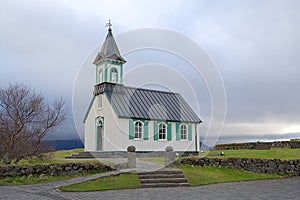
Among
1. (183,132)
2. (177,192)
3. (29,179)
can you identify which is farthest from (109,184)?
(183,132)

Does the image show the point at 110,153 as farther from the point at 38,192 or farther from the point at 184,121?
the point at 38,192

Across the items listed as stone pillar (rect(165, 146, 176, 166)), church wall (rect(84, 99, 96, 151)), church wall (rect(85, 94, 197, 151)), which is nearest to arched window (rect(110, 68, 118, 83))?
church wall (rect(85, 94, 197, 151))

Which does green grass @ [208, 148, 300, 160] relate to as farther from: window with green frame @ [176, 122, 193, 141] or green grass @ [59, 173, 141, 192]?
window with green frame @ [176, 122, 193, 141]

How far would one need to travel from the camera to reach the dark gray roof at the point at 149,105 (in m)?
27.2

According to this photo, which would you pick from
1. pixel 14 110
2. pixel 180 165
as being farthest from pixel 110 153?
pixel 14 110

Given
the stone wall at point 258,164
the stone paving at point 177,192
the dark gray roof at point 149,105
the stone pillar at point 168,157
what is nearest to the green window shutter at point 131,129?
the dark gray roof at point 149,105

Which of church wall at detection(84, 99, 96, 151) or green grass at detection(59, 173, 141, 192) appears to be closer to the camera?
green grass at detection(59, 173, 141, 192)

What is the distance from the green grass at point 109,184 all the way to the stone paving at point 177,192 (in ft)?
1.98

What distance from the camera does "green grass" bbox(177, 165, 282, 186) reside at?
1479 centimetres

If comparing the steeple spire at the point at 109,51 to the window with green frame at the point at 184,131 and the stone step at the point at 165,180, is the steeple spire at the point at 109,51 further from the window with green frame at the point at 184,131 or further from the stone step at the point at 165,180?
the stone step at the point at 165,180

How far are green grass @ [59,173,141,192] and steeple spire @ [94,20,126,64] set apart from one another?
613 inches

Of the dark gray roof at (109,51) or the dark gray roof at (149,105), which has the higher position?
the dark gray roof at (109,51)

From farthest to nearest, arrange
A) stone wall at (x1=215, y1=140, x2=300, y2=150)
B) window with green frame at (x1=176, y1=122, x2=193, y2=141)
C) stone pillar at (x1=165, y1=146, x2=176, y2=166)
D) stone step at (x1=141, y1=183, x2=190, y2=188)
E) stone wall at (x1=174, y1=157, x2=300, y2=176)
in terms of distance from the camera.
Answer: window with green frame at (x1=176, y1=122, x2=193, y2=141)
stone wall at (x1=215, y1=140, x2=300, y2=150)
stone pillar at (x1=165, y1=146, x2=176, y2=166)
stone wall at (x1=174, y1=157, x2=300, y2=176)
stone step at (x1=141, y1=183, x2=190, y2=188)

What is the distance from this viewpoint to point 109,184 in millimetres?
13305
